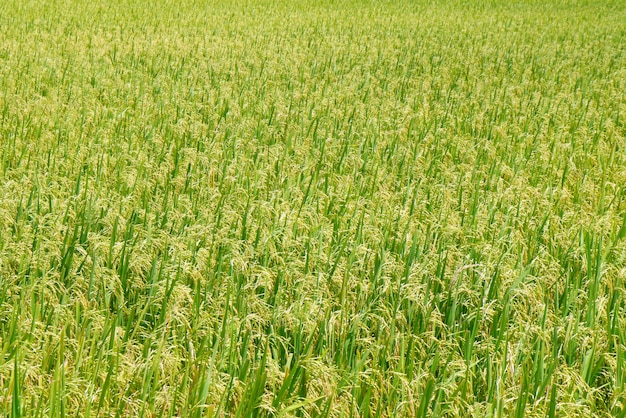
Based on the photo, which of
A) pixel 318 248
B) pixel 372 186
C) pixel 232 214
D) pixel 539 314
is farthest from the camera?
pixel 372 186

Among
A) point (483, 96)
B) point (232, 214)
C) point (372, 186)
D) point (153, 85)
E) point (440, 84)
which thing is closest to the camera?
point (232, 214)

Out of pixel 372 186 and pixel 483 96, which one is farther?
pixel 483 96

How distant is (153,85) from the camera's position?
7383 millimetres

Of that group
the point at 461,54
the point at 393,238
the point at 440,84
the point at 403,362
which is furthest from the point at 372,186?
the point at 461,54

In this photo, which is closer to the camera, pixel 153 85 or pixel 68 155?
pixel 68 155

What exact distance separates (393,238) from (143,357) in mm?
1501

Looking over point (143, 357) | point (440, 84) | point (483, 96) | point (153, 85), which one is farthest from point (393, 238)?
point (440, 84)

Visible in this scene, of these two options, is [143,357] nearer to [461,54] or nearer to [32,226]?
[32,226]

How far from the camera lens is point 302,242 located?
11.9 ft

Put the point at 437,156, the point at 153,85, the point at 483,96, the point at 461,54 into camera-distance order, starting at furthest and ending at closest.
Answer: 1. the point at 461,54
2. the point at 483,96
3. the point at 153,85
4. the point at 437,156

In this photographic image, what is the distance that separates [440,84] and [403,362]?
6769 mm

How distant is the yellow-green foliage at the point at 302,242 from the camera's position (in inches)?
96.4

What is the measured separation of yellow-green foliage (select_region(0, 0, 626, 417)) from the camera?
8.04 feet

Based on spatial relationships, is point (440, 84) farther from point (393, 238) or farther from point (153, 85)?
point (393, 238)
